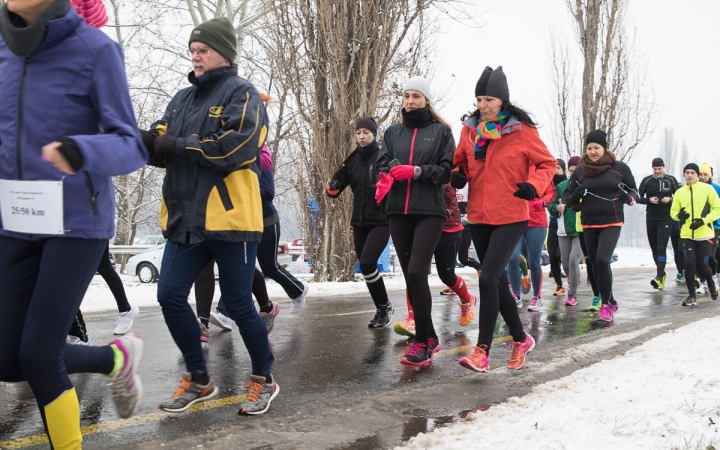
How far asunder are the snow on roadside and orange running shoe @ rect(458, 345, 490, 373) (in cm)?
58

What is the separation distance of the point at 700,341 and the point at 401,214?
3.11 metres

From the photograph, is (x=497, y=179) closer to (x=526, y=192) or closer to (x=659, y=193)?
→ (x=526, y=192)

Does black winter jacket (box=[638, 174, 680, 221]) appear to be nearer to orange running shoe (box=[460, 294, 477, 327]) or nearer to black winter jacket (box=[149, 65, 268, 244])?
orange running shoe (box=[460, 294, 477, 327])

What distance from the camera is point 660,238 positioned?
42.3 feet

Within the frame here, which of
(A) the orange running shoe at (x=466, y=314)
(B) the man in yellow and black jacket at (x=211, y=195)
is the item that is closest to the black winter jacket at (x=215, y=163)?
(B) the man in yellow and black jacket at (x=211, y=195)

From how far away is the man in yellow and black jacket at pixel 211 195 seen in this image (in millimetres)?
3740

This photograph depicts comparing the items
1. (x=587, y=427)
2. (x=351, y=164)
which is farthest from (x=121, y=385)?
(x=351, y=164)

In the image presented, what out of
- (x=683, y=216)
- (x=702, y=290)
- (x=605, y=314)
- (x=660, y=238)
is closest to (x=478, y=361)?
(x=605, y=314)

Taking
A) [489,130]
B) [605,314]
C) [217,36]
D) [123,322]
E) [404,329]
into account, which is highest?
[217,36]

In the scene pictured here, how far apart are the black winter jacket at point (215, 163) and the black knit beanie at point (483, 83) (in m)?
1.98

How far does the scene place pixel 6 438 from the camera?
3.51 meters

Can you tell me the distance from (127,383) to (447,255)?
13.6ft

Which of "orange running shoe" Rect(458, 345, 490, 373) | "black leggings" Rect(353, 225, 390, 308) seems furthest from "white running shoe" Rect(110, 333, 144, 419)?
"black leggings" Rect(353, 225, 390, 308)

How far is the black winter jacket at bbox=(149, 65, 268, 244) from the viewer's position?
370 cm
